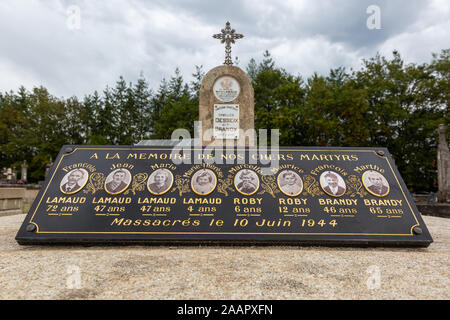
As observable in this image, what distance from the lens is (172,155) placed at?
5.18 meters

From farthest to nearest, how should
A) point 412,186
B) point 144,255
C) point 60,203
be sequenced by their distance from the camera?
point 412,186 → point 60,203 → point 144,255

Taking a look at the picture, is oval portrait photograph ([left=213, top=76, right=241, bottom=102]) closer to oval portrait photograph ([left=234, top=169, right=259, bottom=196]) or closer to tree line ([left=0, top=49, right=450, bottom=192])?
oval portrait photograph ([left=234, top=169, right=259, bottom=196])

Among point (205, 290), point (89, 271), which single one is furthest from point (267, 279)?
point (89, 271)

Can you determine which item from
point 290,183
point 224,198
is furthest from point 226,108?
point 224,198

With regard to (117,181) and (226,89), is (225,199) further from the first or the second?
(226,89)

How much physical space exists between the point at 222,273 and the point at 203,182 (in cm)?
203

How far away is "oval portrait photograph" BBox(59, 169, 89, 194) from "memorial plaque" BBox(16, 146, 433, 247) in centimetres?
2

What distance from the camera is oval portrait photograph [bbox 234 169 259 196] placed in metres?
4.66

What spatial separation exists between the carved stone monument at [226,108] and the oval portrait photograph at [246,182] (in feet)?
12.9

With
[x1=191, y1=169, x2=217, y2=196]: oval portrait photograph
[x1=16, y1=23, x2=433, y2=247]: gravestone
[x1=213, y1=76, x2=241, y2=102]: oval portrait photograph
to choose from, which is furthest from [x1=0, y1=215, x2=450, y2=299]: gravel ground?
[x1=213, y1=76, x2=241, y2=102]: oval portrait photograph

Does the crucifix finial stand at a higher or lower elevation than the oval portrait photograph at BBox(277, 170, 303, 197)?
higher

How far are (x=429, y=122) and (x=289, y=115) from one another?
11.4 meters

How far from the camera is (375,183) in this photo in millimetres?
4789
